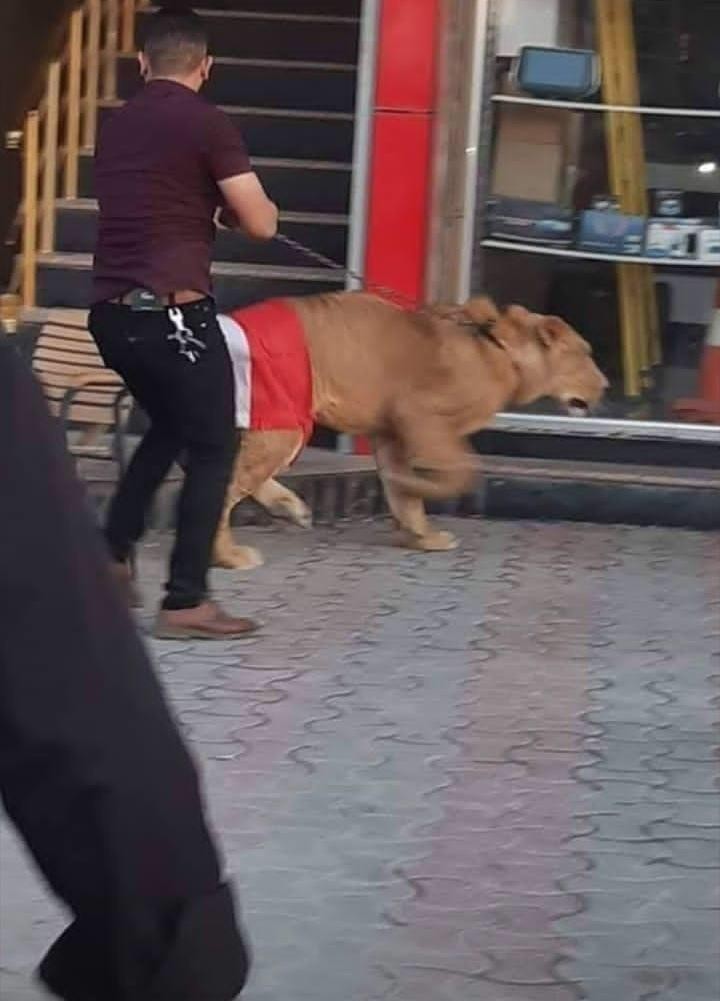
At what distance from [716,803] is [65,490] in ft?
12.1

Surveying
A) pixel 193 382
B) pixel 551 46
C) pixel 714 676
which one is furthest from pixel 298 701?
pixel 551 46

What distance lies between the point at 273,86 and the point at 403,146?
7.22 feet

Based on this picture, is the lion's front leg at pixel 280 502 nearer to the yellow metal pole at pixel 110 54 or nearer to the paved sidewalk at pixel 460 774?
the paved sidewalk at pixel 460 774

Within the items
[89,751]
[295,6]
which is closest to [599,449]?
[295,6]

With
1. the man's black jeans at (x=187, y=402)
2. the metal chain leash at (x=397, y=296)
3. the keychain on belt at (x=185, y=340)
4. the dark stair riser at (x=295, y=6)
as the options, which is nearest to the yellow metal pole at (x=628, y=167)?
the metal chain leash at (x=397, y=296)

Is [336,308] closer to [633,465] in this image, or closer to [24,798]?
[633,465]

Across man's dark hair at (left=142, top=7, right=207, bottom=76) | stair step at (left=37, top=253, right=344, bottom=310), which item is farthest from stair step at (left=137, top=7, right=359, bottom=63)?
man's dark hair at (left=142, top=7, right=207, bottom=76)

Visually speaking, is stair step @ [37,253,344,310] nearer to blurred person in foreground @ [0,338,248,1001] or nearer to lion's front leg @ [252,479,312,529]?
lion's front leg @ [252,479,312,529]

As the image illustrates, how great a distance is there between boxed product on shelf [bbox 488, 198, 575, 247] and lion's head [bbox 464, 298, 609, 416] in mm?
675

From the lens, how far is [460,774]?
5.04 m

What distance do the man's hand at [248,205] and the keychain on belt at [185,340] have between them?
0.33 metres

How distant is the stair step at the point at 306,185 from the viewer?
972cm

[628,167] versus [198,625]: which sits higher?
[628,167]

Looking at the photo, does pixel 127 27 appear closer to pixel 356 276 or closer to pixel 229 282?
pixel 229 282
